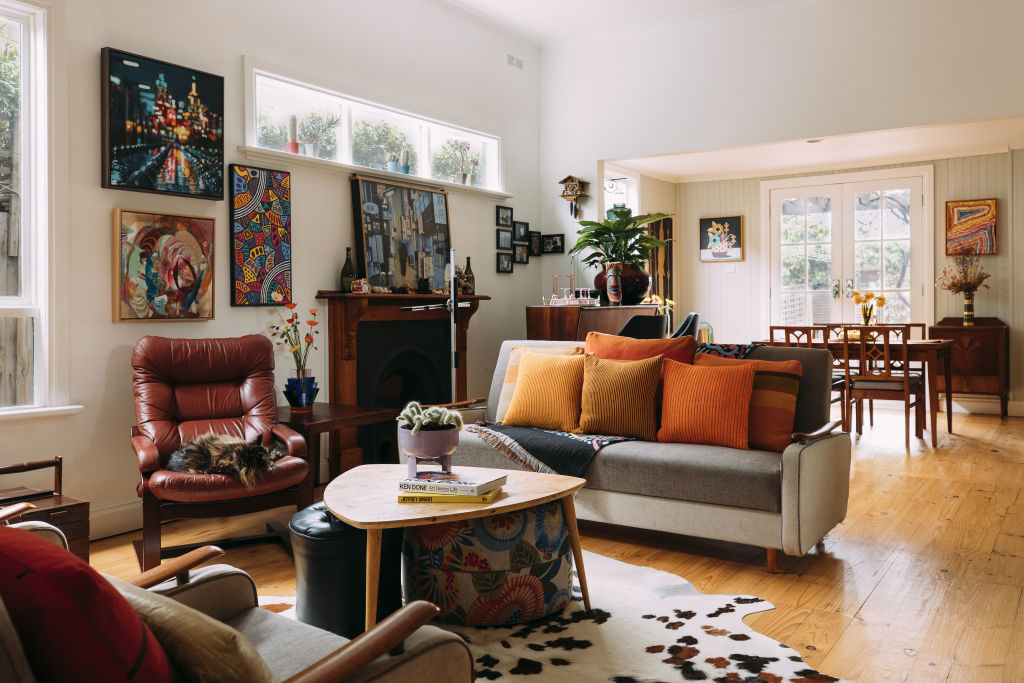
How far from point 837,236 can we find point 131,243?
7068mm

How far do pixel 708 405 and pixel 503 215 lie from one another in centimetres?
325

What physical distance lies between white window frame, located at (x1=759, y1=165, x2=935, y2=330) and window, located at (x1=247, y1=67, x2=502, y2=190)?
12.9ft

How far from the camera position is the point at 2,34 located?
3363mm

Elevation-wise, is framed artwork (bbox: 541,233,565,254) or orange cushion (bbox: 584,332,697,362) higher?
framed artwork (bbox: 541,233,565,254)

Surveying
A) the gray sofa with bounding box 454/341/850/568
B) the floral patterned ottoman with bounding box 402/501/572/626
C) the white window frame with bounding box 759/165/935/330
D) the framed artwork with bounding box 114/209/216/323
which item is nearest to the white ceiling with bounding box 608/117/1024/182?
the white window frame with bounding box 759/165/935/330

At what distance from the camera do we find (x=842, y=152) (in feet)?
24.9

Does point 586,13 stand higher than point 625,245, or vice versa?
point 586,13

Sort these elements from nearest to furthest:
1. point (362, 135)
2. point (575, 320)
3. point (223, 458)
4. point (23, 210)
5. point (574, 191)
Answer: point (223, 458)
point (23, 210)
point (362, 135)
point (575, 320)
point (574, 191)

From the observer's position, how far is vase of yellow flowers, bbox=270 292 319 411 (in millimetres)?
4086

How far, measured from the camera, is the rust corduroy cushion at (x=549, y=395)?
3.71 m

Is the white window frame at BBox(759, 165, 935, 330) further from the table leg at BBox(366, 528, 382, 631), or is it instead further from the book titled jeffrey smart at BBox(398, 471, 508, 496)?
the table leg at BBox(366, 528, 382, 631)

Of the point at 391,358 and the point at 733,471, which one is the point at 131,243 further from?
the point at 733,471

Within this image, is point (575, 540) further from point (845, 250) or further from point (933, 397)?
point (845, 250)

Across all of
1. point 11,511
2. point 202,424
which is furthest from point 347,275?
point 11,511
